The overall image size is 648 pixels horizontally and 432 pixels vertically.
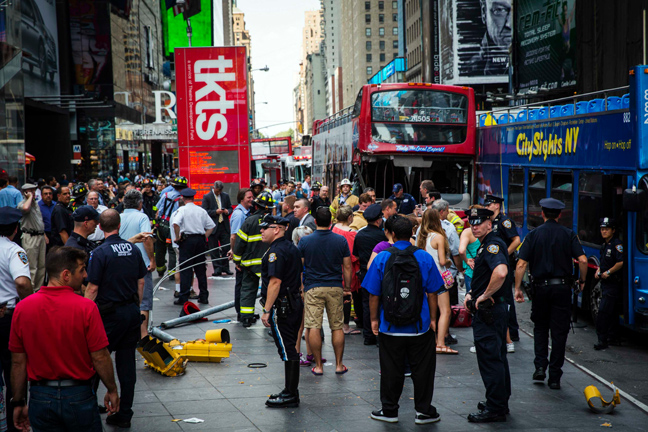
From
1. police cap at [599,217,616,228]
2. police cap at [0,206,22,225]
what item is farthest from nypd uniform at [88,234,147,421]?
police cap at [599,217,616,228]

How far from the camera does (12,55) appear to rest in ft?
64.0

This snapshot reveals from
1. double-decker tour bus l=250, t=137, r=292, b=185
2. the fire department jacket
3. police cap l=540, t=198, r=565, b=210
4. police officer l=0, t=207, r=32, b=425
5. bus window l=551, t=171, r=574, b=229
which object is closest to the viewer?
police officer l=0, t=207, r=32, b=425

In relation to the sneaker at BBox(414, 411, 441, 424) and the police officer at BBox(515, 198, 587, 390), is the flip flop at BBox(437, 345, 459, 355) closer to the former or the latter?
the police officer at BBox(515, 198, 587, 390)

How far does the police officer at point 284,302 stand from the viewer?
707 centimetres

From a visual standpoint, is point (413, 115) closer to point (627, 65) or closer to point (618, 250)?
point (627, 65)

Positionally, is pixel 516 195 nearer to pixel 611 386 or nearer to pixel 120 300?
pixel 611 386

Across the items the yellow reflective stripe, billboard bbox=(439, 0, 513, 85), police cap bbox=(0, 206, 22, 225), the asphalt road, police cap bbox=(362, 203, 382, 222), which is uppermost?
billboard bbox=(439, 0, 513, 85)

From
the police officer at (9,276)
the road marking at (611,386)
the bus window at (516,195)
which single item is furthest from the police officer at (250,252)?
the bus window at (516,195)

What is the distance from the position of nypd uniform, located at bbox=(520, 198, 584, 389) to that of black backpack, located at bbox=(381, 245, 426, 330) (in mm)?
1932

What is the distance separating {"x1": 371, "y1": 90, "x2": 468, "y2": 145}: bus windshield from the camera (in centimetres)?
1884

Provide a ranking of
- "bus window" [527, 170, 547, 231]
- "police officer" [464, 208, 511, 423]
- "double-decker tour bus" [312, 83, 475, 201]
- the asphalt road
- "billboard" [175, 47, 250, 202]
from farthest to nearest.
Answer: "double-decker tour bus" [312, 83, 475, 201], "billboard" [175, 47, 250, 202], "bus window" [527, 170, 547, 231], the asphalt road, "police officer" [464, 208, 511, 423]

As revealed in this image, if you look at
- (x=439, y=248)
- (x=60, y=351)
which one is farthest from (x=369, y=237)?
(x=60, y=351)

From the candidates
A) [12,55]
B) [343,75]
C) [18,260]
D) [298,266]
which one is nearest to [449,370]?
[298,266]

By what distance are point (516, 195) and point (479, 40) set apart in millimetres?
46523
